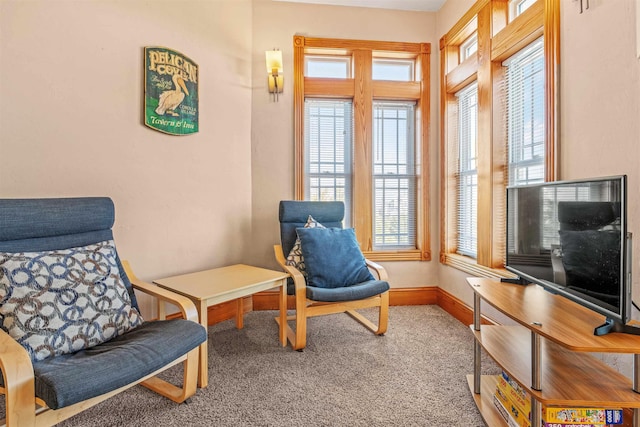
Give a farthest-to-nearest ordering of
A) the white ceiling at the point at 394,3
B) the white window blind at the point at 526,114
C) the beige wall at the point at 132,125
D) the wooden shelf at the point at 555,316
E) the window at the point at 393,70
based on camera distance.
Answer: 1. the window at the point at 393,70
2. the white ceiling at the point at 394,3
3. the white window blind at the point at 526,114
4. the beige wall at the point at 132,125
5. the wooden shelf at the point at 555,316

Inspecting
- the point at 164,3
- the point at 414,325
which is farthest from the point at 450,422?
the point at 164,3

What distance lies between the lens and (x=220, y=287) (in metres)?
1.93

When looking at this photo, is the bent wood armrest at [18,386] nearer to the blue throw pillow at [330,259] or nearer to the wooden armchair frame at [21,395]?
the wooden armchair frame at [21,395]

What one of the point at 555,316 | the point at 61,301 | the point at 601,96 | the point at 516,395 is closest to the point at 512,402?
the point at 516,395

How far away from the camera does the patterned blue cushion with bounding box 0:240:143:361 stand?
1.22 metres

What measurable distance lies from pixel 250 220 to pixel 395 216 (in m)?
1.39

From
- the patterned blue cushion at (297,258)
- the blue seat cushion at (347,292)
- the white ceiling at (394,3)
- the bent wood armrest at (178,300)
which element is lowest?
the blue seat cushion at (347,292)

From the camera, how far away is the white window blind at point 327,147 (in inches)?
120

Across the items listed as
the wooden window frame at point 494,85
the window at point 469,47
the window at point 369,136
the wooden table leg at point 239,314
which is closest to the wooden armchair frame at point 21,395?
the wooden table leg at point 239,314

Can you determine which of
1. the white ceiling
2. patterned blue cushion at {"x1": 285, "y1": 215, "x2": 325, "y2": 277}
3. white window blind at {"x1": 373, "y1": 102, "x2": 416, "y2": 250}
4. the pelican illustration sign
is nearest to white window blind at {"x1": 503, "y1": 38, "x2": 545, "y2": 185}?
white window blind at {"x1": 373, "y1": 102, "x2": 416, "y2": 250}

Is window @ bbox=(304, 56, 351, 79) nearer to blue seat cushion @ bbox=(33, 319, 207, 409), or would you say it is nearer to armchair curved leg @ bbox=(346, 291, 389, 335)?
armchair curved leg @ bbox=(346, 291, 389, 335)

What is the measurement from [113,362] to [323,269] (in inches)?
54.5

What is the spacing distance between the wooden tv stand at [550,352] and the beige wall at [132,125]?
6.59 ft

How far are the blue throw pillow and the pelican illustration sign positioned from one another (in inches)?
47.3
